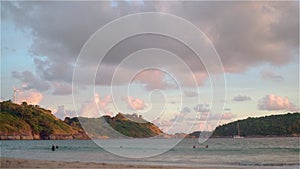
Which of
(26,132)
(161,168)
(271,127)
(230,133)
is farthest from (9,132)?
(161,168)

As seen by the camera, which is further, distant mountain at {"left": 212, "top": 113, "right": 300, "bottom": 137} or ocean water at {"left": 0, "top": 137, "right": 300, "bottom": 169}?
distant mountain at {"left": 212, "top": 113, "right": 300, "bottom": 137}

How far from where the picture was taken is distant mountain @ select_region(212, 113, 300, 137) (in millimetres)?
172125

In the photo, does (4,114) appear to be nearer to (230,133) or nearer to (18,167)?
(230,133)

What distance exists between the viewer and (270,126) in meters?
177

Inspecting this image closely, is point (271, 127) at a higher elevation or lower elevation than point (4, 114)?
lower

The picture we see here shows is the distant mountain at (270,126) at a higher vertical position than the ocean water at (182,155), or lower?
higher

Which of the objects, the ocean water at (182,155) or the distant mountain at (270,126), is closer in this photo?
the ocean water at (182,155)

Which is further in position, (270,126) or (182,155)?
(270,126)

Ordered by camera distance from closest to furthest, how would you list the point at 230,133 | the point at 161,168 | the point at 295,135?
the point at 161,168, the point at 295,135, the point at 230,133

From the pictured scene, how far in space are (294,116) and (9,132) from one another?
139902 mm

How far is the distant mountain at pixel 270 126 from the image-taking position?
172 metres

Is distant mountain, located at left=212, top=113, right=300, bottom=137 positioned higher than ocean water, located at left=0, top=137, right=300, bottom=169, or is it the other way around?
distant mountain, located at left=212, top=113, right=300, bottom=137

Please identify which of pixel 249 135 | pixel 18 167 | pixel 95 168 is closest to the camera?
pixel 18 167

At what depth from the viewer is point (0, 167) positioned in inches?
879
